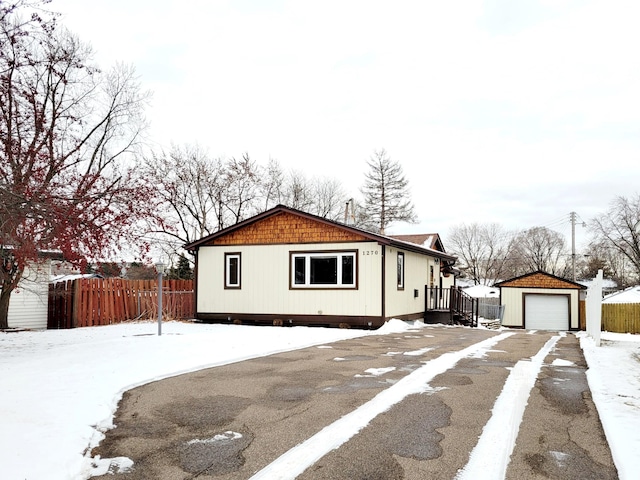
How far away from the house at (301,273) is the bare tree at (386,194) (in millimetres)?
21356

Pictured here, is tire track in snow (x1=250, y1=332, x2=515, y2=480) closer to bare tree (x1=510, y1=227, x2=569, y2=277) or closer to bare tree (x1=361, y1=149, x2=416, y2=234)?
bare tree (x1=361, y1=149, x2=416, y2=234)

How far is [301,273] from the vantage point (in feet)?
57.0

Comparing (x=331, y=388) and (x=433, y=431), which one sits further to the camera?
(x=331, y=388)

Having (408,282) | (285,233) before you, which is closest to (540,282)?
(408,282)

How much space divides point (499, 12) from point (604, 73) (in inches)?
191

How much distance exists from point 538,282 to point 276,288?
801 inches

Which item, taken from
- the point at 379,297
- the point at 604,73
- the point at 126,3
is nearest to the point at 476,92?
the point at 604,73

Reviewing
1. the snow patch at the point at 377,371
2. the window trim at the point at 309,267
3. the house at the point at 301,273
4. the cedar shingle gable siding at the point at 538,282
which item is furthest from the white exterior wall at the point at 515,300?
the snow patch at the point at 377,371

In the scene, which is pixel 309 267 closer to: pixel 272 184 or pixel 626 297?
pixel 272 184

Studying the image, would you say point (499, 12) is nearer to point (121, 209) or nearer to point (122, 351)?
point (121, 209)

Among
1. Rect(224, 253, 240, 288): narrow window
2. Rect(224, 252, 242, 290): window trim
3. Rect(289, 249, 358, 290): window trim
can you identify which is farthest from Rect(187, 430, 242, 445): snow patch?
Rect(224, 253, 240, 288): narrow window

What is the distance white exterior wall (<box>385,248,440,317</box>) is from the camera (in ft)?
54.9

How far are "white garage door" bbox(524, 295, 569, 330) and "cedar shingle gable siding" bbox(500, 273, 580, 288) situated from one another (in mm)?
649

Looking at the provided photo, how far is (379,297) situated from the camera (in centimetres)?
1617
